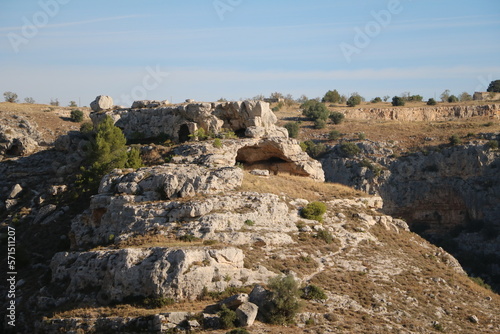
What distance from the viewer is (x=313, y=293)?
87.5 feet

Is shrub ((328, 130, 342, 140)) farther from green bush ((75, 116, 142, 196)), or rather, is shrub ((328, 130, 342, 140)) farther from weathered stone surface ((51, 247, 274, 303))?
weathered stone surface ((51, 247, 274, 303))

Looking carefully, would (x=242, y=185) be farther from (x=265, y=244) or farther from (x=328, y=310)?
(x=328, y=310)

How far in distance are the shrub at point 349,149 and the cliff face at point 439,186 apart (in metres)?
0.78

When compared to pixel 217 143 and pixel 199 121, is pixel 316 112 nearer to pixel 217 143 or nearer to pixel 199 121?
pixel 199 121

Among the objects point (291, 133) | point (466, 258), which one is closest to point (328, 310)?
point (466, 258)

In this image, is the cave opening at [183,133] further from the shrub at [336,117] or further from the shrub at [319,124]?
the shrub at [336,117]

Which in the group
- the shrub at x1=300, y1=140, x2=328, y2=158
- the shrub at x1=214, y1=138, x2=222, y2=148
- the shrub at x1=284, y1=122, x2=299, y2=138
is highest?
the shrub at x1=214, y1=138, x2=222, y2=148

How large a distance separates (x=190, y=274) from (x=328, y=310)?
6.11m

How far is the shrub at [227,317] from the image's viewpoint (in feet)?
75.7

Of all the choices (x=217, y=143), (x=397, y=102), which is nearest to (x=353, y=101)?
(x=397, y=102)

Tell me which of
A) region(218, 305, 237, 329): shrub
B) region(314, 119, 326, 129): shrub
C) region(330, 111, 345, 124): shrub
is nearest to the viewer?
region(218, 305, 237, 329): shrub

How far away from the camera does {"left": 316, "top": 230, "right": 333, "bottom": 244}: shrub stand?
32.9 meters

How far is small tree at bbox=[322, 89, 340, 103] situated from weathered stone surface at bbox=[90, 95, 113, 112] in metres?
54.2

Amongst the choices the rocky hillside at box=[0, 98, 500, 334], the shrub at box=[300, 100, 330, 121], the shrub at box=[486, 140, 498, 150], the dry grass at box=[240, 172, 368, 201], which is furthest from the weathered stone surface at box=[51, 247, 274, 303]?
the shrub at box=[300, 100, 330, 121]
